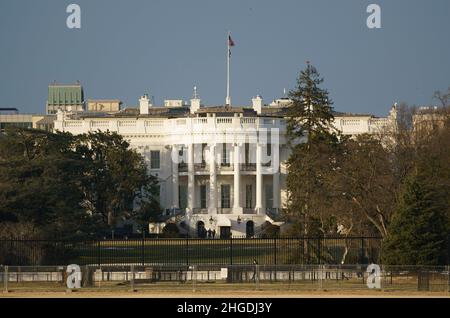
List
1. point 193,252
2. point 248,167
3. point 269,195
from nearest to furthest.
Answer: point 193,252, point 248,167, point 269,195

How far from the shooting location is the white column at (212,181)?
111812 millimetres

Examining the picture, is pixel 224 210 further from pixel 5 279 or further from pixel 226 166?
pixel 5 279

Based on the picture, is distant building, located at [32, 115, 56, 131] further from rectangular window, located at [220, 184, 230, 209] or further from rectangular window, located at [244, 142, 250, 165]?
rectangular window, located at [244, 142, 250, 165]

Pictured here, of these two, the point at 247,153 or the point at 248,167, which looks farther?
the point at 247,153

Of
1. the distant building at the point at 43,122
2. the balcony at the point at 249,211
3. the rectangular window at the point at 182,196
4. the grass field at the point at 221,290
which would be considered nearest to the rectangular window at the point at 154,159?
the rectangular window at the point at 182,196

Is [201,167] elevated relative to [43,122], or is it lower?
lower

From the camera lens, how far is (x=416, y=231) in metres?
64.5

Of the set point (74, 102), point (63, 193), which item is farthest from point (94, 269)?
point (74, 102)

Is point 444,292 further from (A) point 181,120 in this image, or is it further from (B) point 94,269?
(A) point 181,120

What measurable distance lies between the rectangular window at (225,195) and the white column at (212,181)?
1.53m

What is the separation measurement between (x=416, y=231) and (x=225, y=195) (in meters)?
50.7

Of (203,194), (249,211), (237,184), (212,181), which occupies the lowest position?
(249,211)

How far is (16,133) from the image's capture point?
91.8 m

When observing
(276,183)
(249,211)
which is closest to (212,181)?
(249,211)
